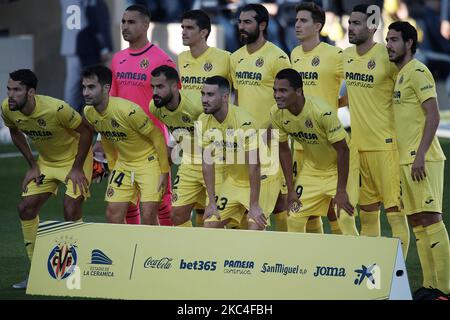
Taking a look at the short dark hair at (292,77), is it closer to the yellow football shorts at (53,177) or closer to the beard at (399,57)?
the beard at (399,57)

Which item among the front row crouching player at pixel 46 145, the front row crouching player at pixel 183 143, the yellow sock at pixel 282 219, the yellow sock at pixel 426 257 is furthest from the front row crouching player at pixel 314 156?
the front row crouching player at pixel 46 145

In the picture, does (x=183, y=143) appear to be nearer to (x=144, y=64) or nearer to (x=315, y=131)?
(x=144, y=64)

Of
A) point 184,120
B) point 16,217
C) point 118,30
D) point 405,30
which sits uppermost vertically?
point 405,30

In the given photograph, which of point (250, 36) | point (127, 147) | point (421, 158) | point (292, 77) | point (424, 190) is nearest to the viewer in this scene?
point (421, 158)

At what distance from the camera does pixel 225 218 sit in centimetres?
1145

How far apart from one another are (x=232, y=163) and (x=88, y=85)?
1488 mm

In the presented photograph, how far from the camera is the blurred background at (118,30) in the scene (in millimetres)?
23516

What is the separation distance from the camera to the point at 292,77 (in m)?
11.0

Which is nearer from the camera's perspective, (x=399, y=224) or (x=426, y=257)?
(x=426, y=257)

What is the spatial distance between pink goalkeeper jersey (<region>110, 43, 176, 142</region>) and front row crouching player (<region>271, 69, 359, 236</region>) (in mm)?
1529

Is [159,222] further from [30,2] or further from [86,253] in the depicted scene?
[30,2]

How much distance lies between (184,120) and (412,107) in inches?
85.7

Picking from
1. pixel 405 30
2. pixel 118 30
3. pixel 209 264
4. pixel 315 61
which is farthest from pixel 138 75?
pixel 118 30

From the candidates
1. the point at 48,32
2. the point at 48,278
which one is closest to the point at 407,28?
the point at 48,278
